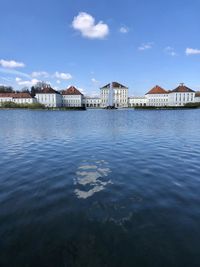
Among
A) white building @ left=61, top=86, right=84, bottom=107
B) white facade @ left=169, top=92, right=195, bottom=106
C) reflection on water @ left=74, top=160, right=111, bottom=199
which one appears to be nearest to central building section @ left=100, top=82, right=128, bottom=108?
white building @ left=61, top=86, right=84, bottom=107

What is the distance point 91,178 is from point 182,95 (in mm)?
133089

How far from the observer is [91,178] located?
7.22m

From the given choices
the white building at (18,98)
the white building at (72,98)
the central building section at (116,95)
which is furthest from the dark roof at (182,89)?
the white building at (18,98)

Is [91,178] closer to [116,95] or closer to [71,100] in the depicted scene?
[116,95]

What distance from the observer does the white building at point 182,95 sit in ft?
419

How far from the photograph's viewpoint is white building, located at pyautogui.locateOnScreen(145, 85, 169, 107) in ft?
440

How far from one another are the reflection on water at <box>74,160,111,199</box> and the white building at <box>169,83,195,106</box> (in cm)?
13011

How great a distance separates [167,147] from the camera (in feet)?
40.0

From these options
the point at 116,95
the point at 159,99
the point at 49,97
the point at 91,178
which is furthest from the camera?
the point at 116,95

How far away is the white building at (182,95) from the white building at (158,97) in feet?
16.9

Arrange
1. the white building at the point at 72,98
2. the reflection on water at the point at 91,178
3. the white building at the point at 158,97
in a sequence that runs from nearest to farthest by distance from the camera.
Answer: the reflection on water at the point at 91,178, the white building at the point at 158,97, the white building at the point at 72,98

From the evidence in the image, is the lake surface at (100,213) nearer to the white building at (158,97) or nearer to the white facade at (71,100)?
the white facade at (71,100)

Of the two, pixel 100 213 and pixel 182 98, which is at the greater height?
pixel 182 98

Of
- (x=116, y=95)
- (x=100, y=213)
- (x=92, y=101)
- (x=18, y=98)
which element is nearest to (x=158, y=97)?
(x=116, y=95)
